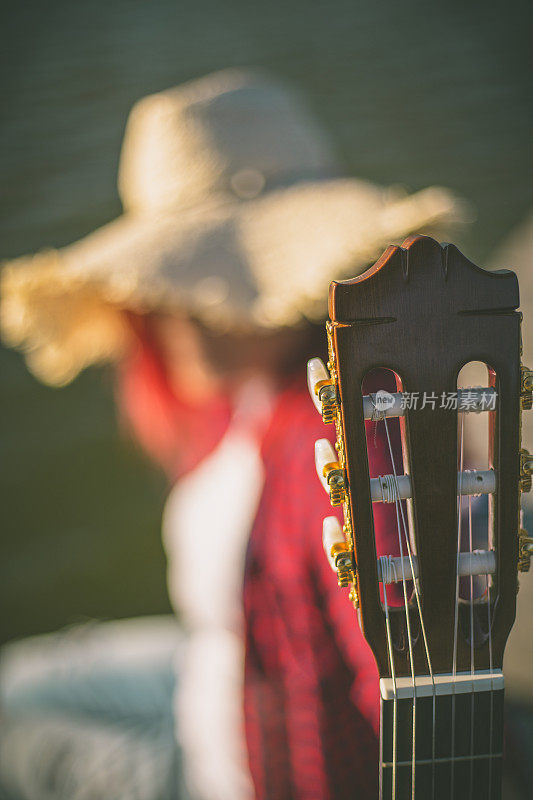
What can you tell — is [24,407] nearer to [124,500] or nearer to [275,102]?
[124,500]

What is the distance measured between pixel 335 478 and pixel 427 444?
0.15ft

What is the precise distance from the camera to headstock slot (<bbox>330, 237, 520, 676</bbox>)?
0.27 m

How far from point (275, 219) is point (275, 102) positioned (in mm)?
145

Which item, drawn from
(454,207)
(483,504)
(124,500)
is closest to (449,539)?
(483,504)

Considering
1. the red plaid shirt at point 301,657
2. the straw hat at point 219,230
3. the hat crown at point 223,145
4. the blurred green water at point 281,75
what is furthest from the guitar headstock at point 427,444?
the blurred green water at point 281,75

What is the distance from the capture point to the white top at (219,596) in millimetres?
535

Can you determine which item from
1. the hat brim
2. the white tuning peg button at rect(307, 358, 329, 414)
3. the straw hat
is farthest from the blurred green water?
the white tuning peg button at rect(307, 358, 329, 414)

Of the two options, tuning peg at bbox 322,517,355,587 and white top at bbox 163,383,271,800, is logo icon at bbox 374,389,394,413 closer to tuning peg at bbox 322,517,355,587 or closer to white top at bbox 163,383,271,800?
tuning peg at bbox 322,517,355,587

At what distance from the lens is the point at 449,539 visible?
0.30 m

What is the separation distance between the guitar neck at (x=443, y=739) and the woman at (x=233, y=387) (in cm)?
11

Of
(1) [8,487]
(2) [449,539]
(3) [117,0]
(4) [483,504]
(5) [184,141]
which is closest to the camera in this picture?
(2) [449,539]

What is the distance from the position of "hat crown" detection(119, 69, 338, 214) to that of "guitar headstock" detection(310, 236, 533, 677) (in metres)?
0.33

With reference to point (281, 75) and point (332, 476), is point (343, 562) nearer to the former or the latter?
point (332, 476)

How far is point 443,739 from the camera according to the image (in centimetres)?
33
